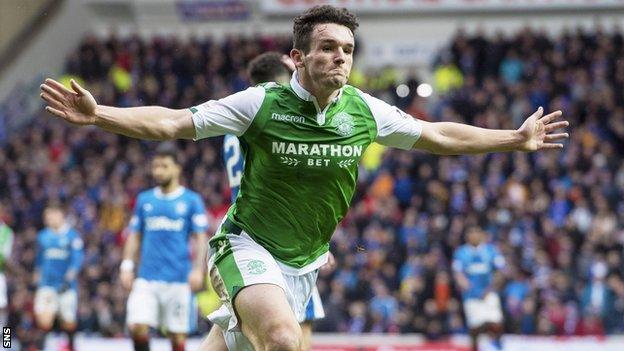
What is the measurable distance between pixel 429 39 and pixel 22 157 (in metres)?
9.42

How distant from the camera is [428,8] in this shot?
25578 mm

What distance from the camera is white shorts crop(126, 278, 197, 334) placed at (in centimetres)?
1038

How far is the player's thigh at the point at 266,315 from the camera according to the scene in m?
5.40

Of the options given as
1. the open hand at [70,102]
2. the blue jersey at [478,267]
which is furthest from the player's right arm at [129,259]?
the blue jersey at [478,267]

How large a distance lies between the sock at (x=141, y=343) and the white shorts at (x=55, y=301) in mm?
3952

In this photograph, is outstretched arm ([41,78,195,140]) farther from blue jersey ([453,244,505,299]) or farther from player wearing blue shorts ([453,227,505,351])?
blue jersey ([453,244,505,299])

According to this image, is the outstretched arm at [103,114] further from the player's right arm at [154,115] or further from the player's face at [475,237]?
the player's face at [475,237]

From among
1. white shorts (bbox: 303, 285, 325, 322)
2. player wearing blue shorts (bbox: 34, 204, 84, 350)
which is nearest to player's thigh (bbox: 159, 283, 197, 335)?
white shorts (bbox: 303, 285, 325, 322)

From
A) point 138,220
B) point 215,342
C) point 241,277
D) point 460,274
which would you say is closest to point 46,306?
point 138,220

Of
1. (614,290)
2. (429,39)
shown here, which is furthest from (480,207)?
(429,39)

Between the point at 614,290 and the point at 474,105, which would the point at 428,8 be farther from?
the point at 614,290

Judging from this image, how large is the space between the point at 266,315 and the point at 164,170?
542 cm

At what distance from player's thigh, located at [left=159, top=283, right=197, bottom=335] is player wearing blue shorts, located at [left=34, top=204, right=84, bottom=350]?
11.3ft

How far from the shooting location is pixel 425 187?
1980 cm
